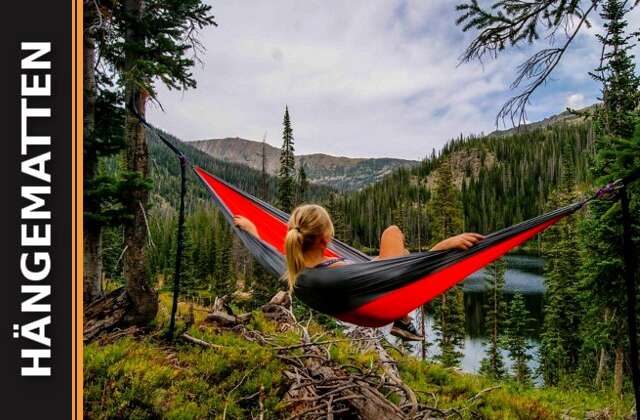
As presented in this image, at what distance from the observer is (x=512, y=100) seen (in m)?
2.80

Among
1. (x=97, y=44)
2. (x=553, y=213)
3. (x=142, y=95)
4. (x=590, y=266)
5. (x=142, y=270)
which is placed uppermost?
(x=97, y=44)

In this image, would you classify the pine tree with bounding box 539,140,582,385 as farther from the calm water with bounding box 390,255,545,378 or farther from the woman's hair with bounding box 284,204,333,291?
the woman's hair with bounding box 284,204,333,291

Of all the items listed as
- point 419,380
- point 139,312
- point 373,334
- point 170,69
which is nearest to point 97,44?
point 170,69

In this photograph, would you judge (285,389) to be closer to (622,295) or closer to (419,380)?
(419,380)

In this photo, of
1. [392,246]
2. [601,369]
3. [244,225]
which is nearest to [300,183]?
[601,369]

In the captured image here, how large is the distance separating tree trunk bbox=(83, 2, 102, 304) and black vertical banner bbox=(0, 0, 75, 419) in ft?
6.56

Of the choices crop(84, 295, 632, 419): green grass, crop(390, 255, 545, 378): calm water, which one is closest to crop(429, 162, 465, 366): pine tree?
crop(390, 255, 545, 378): calm water

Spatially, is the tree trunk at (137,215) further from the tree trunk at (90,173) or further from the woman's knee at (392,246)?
the woman's knee at (392,246)

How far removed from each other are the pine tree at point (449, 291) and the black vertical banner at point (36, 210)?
15.9 m

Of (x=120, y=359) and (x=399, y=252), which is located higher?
(x=399, y=252)

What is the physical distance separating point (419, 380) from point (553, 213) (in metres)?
2.76

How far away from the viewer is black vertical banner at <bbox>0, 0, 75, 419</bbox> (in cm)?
223

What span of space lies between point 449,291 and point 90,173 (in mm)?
15884

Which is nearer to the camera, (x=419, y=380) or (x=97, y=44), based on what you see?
(x=419, y=380)
